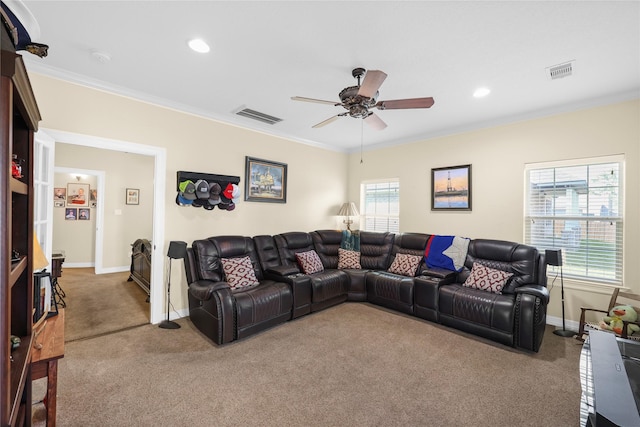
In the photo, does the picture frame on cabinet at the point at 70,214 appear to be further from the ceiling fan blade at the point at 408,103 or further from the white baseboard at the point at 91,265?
the ceiling fan blade at the point at 408,103

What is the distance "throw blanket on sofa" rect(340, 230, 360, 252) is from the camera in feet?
16.9

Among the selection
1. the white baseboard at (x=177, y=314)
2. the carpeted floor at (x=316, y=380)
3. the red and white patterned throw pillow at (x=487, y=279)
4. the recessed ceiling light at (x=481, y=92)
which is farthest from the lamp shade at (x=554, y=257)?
the white baseboard at (x=177, y=314)

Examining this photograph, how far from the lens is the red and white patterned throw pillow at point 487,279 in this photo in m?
3.55

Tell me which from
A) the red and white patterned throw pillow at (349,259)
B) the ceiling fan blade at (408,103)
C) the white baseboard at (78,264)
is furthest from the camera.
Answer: the white baseboard at (78,264)

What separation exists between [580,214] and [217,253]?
459cm

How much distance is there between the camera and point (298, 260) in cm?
450

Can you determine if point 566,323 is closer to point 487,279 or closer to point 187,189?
point 487,279

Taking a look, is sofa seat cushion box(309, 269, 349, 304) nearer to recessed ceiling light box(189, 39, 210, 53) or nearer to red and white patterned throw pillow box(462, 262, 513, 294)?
red and white patterned throw pillow box(462, 262, 513, 294)

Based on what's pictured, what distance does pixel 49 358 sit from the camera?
4.86ft

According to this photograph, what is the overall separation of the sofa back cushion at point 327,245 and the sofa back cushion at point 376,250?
45 centimetres

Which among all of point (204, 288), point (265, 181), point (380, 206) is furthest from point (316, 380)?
point (380, 206)

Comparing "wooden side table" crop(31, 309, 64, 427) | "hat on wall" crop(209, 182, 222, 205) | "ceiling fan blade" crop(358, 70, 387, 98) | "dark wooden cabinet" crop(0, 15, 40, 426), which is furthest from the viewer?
"hat on wall" crop(209, 182, 222, 205)

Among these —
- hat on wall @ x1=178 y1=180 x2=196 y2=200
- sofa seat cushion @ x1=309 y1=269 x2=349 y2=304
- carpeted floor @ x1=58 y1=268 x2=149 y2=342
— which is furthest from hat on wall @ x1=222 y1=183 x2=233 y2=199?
carpeted floor @ x1=58 y1=268 x2=149 y2=342

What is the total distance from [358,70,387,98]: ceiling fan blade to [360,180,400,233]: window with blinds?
3243 millimetres
